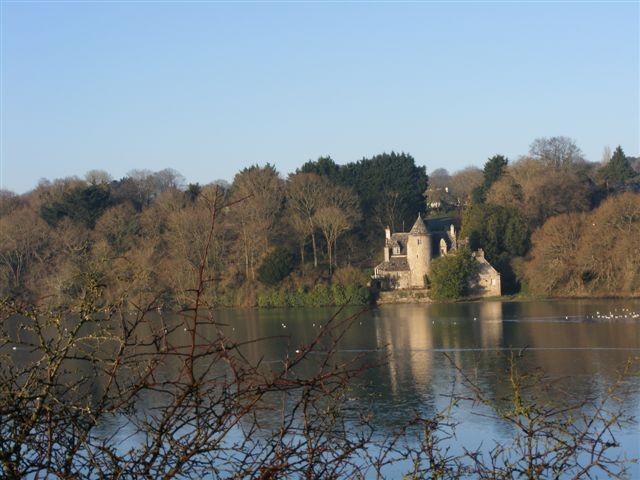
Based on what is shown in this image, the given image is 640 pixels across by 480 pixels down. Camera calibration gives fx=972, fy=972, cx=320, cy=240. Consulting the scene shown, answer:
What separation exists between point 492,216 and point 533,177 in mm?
4218

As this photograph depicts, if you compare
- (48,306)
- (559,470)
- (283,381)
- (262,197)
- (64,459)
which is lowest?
(559,470)

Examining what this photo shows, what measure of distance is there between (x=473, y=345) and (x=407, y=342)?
7.95ft

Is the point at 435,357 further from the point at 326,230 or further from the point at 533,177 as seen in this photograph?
the point at 533,177

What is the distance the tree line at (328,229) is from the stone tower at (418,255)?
1.89m

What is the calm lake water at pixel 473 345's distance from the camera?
58.4ft

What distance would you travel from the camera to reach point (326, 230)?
45.9 metres

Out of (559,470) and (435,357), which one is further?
(435,357)

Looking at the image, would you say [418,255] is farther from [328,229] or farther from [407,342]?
[407,342]

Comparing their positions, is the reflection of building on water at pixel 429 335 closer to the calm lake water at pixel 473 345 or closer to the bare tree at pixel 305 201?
the calm lake water at pixel 473 345

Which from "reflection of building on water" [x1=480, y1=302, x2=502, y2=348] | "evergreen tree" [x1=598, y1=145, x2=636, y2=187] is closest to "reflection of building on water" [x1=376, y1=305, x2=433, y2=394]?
"reflection of building on water" [x1=480, y1=302, x2=502, y2=348]

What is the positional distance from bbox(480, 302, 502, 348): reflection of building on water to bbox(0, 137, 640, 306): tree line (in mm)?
3702

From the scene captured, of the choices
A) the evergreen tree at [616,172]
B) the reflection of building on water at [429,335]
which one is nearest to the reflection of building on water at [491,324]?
the reflection of building on water at [429,335]

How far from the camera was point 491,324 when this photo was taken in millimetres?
31766

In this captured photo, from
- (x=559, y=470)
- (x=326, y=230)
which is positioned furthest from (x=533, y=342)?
(x=559, y=470)
